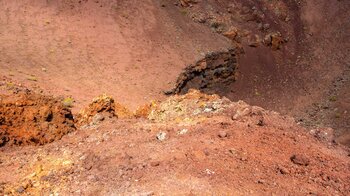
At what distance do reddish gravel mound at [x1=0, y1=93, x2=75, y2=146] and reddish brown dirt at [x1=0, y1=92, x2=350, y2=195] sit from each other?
0.29 meters

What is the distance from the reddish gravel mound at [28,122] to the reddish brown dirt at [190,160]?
0.29 meters

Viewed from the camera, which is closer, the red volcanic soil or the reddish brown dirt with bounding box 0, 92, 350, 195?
the reddish brown dirt with bounding box 0, 92, 350, 195

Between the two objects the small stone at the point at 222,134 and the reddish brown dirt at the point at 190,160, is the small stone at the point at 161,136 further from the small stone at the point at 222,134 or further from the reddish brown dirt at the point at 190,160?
the small stone at the point at 222,134

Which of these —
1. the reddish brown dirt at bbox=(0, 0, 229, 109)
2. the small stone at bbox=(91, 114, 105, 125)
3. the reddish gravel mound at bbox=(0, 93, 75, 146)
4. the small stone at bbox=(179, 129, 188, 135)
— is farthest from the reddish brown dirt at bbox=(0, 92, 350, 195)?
the reddish brown dirt at bbox=(0, 0, 229, 109)

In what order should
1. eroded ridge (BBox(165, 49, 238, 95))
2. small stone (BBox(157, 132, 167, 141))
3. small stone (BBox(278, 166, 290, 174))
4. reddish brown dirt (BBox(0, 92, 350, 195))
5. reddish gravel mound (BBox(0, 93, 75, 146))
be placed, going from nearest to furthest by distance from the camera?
reddish brown dirt (BBox(0, 92, 350, 195)) → small stone (BBox(278, 166, 290, 174)) → small stone (BBox(157, 132, 167, 141)) → reddish gravel mound (BBox(0, 93, 75, 146)) → eroded ridge (BBox(165, 49, 238, 95))

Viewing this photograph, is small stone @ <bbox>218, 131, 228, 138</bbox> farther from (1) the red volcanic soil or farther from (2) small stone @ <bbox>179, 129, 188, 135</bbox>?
(2) small stone @ <bbox>179, 129, 188, 135</bbox>

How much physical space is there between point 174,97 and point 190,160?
3.96 m

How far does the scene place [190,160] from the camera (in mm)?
7645

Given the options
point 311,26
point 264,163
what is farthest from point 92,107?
point 311,26

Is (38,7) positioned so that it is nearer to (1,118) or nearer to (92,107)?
(92,107)

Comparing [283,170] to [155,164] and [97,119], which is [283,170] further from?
[97,119]

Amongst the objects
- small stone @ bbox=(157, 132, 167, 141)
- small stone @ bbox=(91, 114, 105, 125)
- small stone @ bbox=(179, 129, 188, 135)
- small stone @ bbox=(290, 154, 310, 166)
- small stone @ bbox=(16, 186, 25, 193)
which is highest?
small stone @ bbox=(290, 154, 310, 166)

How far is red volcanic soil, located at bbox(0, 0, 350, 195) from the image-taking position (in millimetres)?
7477

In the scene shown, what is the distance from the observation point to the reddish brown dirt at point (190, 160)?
7.09m
